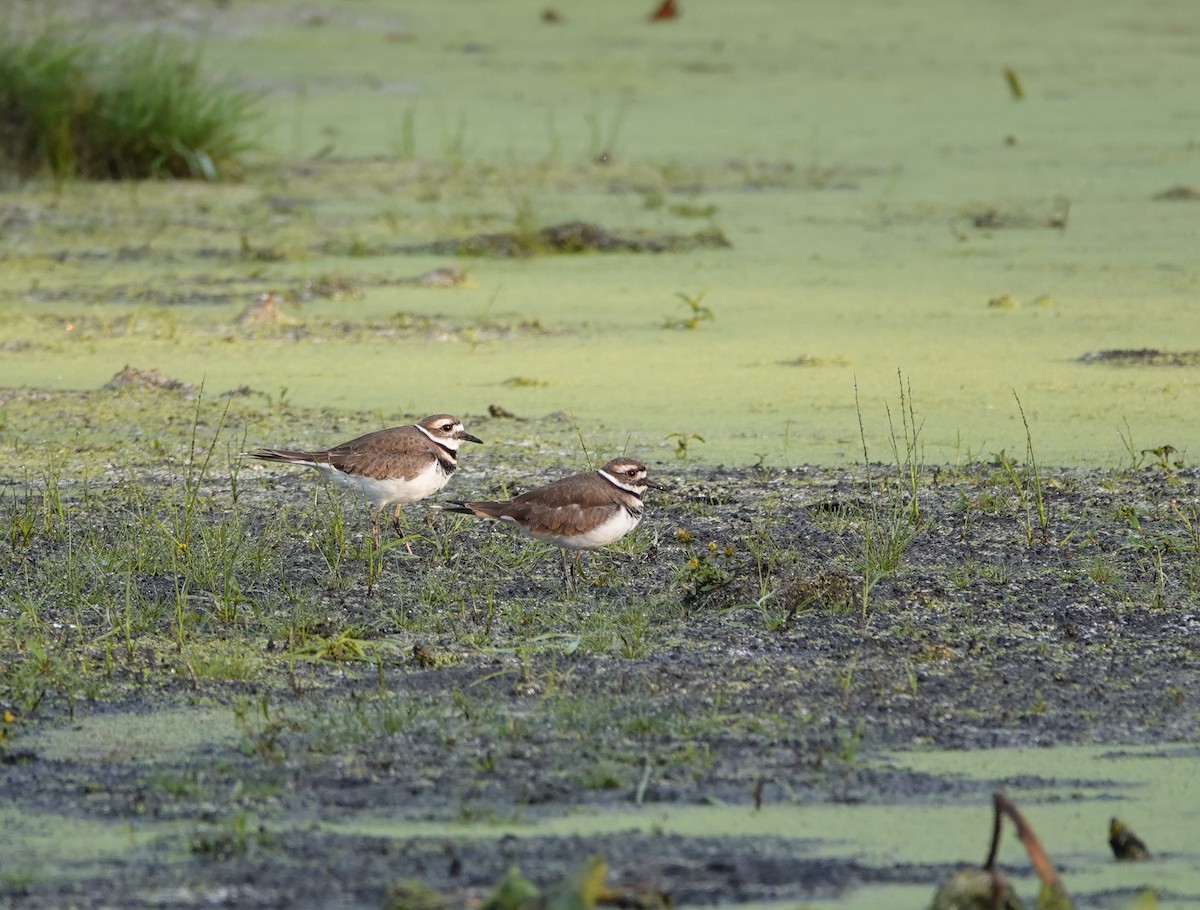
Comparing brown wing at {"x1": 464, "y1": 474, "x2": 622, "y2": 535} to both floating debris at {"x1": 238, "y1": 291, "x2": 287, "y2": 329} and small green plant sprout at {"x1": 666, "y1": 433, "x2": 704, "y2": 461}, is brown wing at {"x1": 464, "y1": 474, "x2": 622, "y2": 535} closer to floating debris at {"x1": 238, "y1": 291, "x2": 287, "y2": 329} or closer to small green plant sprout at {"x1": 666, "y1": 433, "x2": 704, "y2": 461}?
small green plant sprout at {"x1": 666, "y1": 433, "x2": 704, "y2": 461}

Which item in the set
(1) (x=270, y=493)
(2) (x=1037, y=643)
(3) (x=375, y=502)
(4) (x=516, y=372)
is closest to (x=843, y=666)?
(2) (x=1037, y=643)

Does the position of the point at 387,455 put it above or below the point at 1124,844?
above

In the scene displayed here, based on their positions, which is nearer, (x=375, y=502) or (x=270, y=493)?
(x=375, y=502)

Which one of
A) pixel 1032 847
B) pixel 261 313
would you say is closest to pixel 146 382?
pixel 261 313

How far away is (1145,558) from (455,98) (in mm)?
8998

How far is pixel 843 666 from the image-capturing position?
3561 millimetres

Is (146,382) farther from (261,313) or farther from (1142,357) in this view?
(1142,357)

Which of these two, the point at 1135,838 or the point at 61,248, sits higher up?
the point at 61,248

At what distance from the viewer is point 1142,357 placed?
6215 mm

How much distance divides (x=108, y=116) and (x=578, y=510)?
6413 millimetres

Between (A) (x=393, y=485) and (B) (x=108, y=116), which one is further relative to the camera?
(B) (x=108, y=116)

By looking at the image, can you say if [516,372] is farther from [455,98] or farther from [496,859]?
[455,98]

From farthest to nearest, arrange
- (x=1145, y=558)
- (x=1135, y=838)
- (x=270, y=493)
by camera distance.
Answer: (x=270, y=493), (x=1145, y=558), (x=1135, y=838)

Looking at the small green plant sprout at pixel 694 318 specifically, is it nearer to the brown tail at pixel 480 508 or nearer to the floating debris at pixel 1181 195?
the brown tail at pixel 480 508
